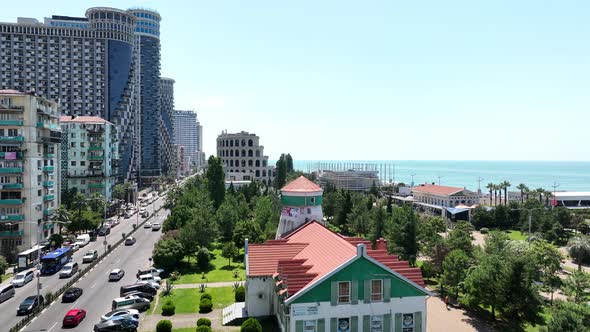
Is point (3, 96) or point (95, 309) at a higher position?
point (3, 96)

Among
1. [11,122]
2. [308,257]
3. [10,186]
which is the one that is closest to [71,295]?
[308,257]

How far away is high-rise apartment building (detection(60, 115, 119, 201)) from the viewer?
341ft

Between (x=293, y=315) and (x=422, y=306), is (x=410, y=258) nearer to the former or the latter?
(x=422, y=306)

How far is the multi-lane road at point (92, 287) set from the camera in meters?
38.4

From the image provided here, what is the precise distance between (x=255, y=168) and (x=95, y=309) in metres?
124

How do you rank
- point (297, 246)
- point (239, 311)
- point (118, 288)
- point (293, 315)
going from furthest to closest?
1. point (118, 288)
2. point (297, 246)
3. point (239, 311)
4. point (293, 315)

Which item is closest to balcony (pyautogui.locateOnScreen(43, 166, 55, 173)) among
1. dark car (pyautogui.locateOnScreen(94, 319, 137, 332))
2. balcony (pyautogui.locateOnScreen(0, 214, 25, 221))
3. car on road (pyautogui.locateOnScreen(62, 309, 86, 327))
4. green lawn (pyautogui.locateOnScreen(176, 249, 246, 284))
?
balcony (pyautogui.locateOnScreen(0, 214, 25, 221))

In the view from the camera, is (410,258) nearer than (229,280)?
No

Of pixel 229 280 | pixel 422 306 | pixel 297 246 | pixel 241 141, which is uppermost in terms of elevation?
pixel 241 141

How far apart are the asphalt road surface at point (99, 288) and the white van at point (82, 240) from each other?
800 cm

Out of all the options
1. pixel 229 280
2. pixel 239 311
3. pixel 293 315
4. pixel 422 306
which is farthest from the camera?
pixel 229 280

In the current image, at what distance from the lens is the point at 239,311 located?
3897 centimetres

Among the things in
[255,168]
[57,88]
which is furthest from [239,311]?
[57,88]

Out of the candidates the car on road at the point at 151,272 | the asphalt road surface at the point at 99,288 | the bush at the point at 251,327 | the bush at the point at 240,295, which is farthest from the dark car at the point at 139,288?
the bush at the point at 251,327
